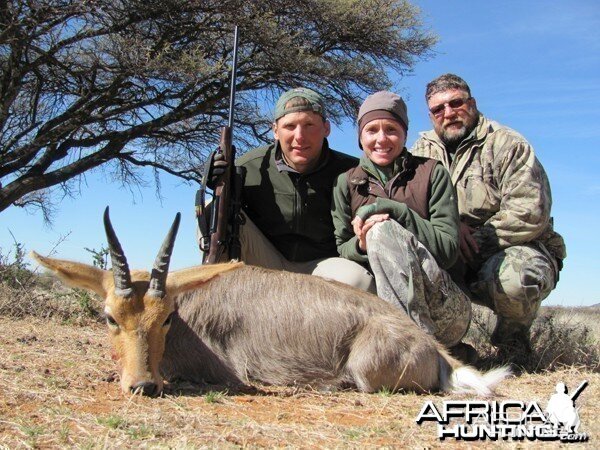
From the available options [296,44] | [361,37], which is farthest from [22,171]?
[361,37]

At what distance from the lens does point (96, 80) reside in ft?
49.6

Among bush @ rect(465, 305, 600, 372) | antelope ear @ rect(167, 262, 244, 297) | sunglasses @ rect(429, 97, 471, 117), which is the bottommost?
bush @ rect(465, 305, 600, 372)

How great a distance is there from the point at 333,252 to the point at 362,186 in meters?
0.85

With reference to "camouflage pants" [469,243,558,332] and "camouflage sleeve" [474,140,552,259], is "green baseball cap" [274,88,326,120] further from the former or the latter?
"camouflage pants" [469,243,558,332]

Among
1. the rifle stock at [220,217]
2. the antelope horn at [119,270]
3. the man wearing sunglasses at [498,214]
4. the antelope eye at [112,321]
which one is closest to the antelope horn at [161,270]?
the antelope horn at [119,270]

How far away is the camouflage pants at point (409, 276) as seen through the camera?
520 cm

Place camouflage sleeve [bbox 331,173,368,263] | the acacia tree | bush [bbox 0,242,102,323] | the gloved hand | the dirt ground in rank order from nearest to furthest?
the dirt ground, camouflage sleeve [bbox 331,173,368,263], the gloved hand, bush [bbox 0,242,102,323], the acacia tree

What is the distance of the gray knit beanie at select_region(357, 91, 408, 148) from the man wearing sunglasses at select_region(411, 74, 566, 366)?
92 cm

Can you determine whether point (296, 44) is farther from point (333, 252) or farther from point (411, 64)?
point (333, 252)

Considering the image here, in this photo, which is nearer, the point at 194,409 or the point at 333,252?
the point at 194,409

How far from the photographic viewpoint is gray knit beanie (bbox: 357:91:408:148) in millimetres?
5547

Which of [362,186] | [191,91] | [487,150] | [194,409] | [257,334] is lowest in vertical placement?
[194,409]

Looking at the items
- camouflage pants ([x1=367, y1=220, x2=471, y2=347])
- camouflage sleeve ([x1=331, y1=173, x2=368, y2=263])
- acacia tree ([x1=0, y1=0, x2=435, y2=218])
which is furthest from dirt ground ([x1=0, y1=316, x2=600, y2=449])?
acacia tree ([x1=0, y1=0, x2=435, y2=218])

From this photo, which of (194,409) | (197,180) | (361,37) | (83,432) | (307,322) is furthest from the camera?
(197,180)
